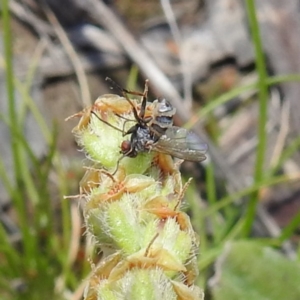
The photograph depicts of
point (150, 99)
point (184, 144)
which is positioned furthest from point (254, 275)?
point (150, 99)

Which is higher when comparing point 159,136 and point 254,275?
point 159,136

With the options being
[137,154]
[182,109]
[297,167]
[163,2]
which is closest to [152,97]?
[182,109]

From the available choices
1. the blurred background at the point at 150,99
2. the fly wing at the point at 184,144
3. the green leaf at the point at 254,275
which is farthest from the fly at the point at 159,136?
the blurred background at the point at 150,99

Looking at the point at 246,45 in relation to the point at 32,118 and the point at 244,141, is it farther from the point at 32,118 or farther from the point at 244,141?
the point at 32,118

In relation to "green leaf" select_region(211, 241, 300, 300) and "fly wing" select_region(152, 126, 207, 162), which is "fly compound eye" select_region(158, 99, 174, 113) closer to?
"fly wing" select_region(152, 126, 207, 162)

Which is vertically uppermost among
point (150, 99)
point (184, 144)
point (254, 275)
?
point (184, 144)

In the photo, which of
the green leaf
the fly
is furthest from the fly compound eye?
the green leaf

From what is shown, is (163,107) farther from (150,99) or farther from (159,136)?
(150,99)
